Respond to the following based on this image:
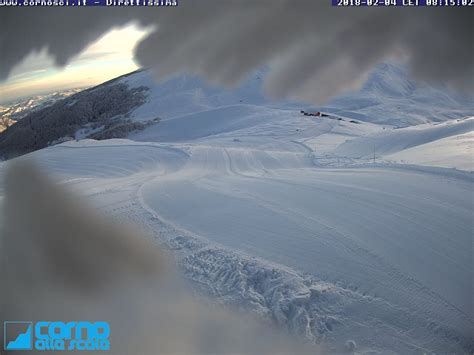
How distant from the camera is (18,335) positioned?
216 centimetres

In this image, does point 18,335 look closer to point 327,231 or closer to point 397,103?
point 327,231

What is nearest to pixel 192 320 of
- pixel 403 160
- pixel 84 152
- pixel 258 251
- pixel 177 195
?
pixel 258 251

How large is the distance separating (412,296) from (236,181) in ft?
8.42

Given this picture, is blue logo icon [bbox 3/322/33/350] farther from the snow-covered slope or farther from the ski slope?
the snow-covered slope

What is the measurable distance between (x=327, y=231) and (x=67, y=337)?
205 cm

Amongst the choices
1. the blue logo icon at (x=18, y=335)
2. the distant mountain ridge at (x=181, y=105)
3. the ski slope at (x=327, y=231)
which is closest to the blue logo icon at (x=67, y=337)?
the blue logo icon at (x=18, y=335)

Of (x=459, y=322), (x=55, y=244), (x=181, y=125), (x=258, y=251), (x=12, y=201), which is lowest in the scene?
(x=459, y=322)

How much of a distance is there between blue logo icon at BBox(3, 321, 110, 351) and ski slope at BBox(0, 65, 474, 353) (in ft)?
2.26

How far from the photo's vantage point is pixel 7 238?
2848 mm

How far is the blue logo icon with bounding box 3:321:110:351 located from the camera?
208 cm

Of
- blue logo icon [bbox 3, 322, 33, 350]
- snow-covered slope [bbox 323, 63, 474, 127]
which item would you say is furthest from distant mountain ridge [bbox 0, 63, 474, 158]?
blue logo icon [bbox 3, 322, 33, 350]

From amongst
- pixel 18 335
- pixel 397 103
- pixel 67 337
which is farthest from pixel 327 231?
pixel 397 103

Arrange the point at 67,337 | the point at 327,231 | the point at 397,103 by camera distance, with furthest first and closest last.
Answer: the point at 397,103 → the point at 327,231 → the point at 67,337

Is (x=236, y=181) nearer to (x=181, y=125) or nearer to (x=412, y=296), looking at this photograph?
(x=412, y=296)
